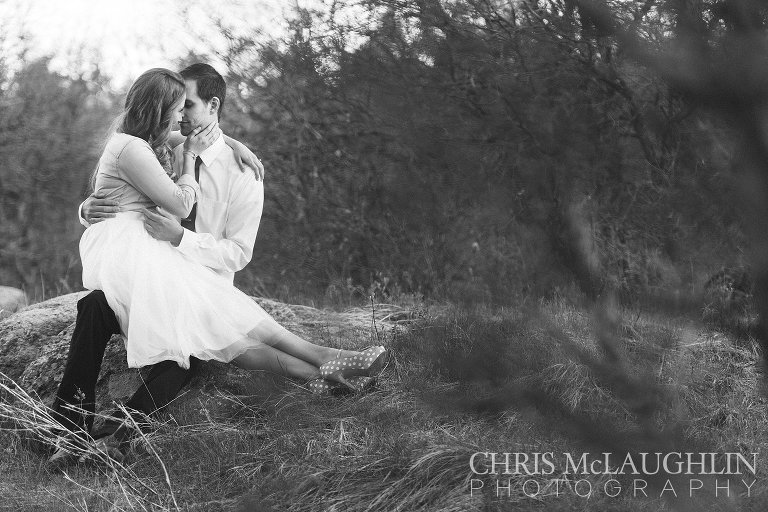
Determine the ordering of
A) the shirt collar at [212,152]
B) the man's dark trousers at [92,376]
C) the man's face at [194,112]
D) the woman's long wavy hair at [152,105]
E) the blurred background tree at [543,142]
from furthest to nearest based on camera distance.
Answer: the shirt collar at [212,152]
the man's face at [194,112]
the woman's long wavy hair at [152,105]
the man's dark trousers at [92,376]
the blurred background tree at [543,142]

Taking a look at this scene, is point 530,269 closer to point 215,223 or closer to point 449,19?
point 449,19

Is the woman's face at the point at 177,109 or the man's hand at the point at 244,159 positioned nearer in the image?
the woman's face at the point at 177,109

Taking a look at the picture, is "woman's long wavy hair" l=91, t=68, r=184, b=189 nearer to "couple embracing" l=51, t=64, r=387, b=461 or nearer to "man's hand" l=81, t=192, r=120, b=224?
"couple embracing" l=51, t=64, r=387, b=461

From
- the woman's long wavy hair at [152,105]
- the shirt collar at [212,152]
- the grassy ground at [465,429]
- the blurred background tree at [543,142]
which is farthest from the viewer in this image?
the shirt collar at [212,152]

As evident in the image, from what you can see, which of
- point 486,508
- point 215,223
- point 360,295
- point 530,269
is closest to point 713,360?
point 486,508

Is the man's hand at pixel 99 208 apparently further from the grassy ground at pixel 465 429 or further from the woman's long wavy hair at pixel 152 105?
the grassy ground at pixel 465 429

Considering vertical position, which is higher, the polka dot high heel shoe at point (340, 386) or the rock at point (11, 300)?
the polka dot high heel shoe at point (340, 386)

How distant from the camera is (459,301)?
5.02ft

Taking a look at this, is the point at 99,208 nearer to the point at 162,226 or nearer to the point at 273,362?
the point at 162,226

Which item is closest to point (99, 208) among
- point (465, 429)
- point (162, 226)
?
point (162, 226)

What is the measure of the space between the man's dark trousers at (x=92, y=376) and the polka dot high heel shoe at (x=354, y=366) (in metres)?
0.57

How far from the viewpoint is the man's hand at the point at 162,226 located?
357cm

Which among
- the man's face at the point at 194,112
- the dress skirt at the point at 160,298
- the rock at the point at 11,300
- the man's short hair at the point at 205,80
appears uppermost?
the man's short hair at the point at 205,80

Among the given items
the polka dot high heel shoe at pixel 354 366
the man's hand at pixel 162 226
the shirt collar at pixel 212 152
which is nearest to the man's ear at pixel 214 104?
the shirt collar at pixel 212 152
